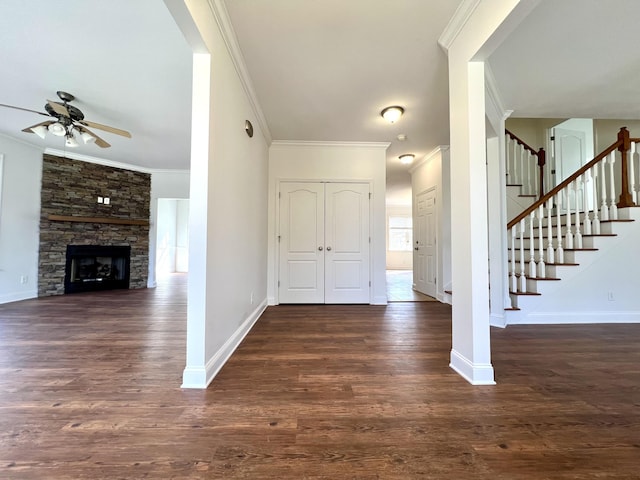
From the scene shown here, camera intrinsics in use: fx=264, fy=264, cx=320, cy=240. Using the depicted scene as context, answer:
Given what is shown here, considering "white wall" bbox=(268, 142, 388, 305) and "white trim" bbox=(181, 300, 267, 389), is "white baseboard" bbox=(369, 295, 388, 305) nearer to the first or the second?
"white wall" bbox=(268, 142, 388, 305)

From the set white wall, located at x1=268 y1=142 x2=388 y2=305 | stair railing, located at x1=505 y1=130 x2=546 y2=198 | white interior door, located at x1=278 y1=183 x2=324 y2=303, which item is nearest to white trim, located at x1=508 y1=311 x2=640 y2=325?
white wall, located at x1=268 y1=142 x2=388 y2=305

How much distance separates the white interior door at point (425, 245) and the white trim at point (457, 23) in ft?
9.66

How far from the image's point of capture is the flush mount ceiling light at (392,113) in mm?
3078

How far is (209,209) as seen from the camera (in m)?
1.73

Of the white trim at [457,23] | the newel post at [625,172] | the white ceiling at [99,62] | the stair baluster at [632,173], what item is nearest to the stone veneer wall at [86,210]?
the white ceiling at [99,62]

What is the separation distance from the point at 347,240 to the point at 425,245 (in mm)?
Answer: 1813

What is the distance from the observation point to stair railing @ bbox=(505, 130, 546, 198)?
4.20m

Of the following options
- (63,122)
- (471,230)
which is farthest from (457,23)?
(63,122)

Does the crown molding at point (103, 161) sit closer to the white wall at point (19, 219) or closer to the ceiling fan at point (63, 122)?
the white wall at point (19, 219)

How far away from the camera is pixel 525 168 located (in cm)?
427

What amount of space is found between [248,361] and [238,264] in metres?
0.85

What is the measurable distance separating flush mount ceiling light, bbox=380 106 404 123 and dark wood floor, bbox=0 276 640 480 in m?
2.49

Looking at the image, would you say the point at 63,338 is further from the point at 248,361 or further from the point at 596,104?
the point at 596,104

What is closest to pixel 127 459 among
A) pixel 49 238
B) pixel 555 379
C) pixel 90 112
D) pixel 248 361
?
pixel 248 361
